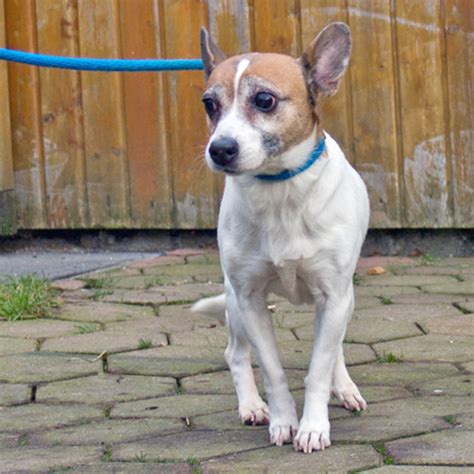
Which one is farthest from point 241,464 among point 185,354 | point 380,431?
point 185,354

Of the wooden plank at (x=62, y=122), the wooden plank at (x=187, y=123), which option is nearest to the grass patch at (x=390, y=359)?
the wooden plank at (x=187, y=123)

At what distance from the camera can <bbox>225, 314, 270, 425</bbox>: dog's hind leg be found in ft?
13.2

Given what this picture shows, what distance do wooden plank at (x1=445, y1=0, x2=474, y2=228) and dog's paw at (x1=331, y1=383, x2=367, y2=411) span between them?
9.81 ft

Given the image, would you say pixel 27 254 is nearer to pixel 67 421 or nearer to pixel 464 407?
pixel 67 421

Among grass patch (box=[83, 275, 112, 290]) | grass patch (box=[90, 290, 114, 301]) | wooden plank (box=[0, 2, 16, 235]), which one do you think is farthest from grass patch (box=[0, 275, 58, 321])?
wooden plank (box=[0, 2, 16, 235])

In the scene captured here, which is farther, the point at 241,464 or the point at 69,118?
the point at 69,118

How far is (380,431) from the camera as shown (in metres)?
3.78

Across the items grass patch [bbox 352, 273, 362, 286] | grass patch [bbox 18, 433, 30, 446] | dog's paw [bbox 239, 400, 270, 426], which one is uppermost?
grass patch [bbox 18, 433, 30, 446]

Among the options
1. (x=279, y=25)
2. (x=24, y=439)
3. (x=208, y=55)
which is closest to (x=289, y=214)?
(x=208, y=55)

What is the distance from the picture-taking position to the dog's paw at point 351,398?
4121mm

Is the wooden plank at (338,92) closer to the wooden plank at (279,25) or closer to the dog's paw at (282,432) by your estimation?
the wooden plank at (279,25)

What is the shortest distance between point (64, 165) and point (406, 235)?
81.1 inches

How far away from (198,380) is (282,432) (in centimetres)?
81

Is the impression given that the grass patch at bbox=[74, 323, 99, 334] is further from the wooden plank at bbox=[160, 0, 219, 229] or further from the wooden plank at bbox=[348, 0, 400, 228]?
the wooden plank at bbox=[348, 0, 400, 228]
